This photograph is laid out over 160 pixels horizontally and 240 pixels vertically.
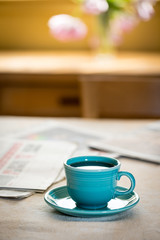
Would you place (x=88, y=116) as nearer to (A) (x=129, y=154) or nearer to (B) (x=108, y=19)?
(A) (x=129, y=154)

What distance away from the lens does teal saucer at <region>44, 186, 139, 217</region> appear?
2.02ft

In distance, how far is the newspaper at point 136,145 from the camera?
98 cm

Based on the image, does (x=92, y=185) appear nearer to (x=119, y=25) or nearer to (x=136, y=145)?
(x=136, y=145)

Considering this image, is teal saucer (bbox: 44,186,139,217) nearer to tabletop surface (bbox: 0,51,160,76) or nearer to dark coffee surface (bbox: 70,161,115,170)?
dark coffee surface (bbox: 70,161,115,170)

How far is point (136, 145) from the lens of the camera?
3.52ft

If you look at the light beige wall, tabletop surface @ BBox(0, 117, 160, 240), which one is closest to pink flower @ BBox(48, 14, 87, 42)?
the light beige wall

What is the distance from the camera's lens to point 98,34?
2678mm

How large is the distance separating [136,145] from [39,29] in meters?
2.11

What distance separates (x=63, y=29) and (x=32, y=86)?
1.34ft

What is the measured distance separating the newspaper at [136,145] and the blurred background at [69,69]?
244 millimetres

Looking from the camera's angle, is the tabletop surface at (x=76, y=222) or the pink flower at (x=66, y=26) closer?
A: the tabletop surface at (x=76, y=222)

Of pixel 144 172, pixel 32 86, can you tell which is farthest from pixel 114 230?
pixel 32 86

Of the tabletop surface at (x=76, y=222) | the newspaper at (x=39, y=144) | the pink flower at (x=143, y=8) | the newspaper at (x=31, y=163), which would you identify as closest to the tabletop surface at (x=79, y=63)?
the pink flower at (x=143, y=8)

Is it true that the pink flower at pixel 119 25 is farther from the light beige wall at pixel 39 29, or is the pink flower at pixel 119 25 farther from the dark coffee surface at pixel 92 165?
the dark coffee surface at pixel 92 165
